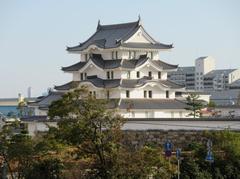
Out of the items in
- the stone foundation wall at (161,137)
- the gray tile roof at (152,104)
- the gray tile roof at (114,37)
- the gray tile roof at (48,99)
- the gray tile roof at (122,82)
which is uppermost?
the gray tile roof at (114,37)

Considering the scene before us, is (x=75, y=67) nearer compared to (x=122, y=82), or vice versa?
(x=122, y=82)

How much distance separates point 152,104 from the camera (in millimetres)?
39219

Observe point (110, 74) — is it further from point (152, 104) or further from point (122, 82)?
point (152, 104)

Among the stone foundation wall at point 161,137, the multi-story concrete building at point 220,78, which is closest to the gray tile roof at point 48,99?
the stone foundation wall at point 161,137

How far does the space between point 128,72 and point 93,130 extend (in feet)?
63.8

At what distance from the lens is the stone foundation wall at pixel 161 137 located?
30.5m

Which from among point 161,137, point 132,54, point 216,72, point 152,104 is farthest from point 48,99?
point 216,72

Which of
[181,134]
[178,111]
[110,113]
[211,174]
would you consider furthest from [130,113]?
[110,113]

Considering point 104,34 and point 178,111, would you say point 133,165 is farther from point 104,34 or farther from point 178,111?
point 104,34

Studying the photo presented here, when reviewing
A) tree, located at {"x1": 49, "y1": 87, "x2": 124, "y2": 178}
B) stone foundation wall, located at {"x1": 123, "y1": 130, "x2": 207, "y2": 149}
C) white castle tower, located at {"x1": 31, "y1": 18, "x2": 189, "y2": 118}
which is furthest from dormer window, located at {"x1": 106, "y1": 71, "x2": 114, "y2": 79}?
tree, located at {"x1": 49, "y1": 87, "x2": 124, "y2": 178}

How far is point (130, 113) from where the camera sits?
3725 centimetres

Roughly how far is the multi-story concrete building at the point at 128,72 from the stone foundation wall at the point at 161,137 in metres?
5.79

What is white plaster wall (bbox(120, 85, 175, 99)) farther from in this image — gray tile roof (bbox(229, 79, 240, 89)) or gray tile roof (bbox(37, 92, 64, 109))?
gray tile roof (bbox(229, 79, 240, 89))

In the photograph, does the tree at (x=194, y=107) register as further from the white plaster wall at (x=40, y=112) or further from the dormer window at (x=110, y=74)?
the white plaster wall at (x=40, y=112)
